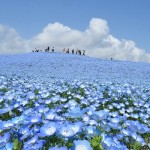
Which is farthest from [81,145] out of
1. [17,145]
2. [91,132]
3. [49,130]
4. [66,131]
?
[17,145]

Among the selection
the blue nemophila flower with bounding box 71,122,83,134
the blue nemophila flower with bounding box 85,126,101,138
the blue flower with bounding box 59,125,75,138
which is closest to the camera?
the blue flower with bounding box 59,125,75,138

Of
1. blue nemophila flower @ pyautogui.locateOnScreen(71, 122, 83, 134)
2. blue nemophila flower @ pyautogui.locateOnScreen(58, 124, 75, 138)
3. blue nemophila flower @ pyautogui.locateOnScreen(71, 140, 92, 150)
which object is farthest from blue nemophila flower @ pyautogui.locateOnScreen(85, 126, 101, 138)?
blue nemophila flower @ pyautogui.locateOnScreen(71, 140, 92, 150)

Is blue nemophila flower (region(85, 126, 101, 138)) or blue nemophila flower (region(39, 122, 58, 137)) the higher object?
blue nemophila flower (region(39, 122, 58, 137))

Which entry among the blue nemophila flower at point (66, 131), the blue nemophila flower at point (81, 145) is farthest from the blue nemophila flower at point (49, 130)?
the blue nemophila flower at point (81, 145)

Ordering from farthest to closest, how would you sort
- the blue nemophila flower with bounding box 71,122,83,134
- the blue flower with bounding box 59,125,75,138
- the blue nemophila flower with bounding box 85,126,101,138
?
Result: the blue nemophila flower with bounding box 85,126,101,138
the blue nemophila flower with bounding box 71,122,83,134
the blue flower with bounding box 59,125,75,138

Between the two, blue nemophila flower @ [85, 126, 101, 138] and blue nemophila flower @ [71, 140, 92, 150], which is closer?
blue nemophila flower @ [71, 140, 92, 150]

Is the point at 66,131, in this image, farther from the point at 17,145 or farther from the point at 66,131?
the point at 17,145

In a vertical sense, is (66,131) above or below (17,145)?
above

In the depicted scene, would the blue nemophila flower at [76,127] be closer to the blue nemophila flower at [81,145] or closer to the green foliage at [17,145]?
the blue nemophila flower at [81,145]

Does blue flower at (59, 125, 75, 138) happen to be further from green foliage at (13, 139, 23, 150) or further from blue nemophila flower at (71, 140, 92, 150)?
green foliage at (13, 139, 23, 150)

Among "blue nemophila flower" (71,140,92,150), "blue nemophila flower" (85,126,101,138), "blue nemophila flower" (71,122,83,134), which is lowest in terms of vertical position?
"blue nemophila flower" (85,126,101,138)

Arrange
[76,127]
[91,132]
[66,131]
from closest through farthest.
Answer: [66,131] → [76,127] → [91,132]

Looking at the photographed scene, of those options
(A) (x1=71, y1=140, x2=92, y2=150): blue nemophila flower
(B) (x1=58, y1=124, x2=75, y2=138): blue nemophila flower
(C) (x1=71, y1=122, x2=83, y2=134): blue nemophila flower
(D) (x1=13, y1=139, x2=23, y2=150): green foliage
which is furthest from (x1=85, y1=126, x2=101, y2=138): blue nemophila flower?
(D) (x1=13, y1=139, x2=23, y2=150): green foliage

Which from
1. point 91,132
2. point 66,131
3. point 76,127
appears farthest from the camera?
point 91,132
